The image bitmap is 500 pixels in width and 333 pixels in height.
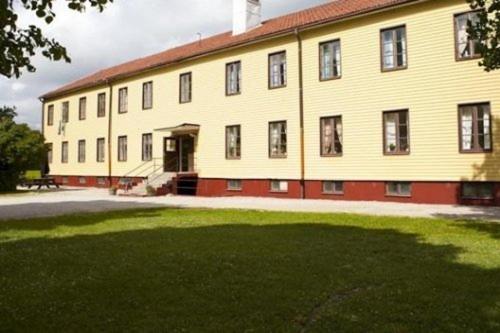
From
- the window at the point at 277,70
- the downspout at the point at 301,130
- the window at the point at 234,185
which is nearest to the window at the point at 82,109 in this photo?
the window at the point at 234,185

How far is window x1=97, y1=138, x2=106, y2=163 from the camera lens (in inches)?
1331

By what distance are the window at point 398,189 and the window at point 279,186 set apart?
189 inches

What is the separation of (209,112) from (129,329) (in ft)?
70.3

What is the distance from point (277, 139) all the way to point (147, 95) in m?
11.0

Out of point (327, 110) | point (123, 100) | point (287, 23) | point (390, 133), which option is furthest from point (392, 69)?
→ point (123, 100)

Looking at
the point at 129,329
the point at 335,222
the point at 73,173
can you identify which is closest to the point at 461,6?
the point at 335,222

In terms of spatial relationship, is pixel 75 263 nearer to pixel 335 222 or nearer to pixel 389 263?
pixel 389 263

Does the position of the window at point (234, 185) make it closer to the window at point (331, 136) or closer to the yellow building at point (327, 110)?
the yellow building at point (327, 110)

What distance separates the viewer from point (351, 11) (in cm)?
2003

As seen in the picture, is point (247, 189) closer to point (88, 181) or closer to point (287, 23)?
point (287, 23)

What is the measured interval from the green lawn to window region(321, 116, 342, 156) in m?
9.17

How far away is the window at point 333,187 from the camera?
20.4m

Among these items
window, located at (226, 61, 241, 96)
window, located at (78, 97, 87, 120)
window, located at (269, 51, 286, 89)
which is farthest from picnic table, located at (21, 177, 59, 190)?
window, located at (269, 51, 286, 89)

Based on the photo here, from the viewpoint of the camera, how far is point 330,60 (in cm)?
2100
